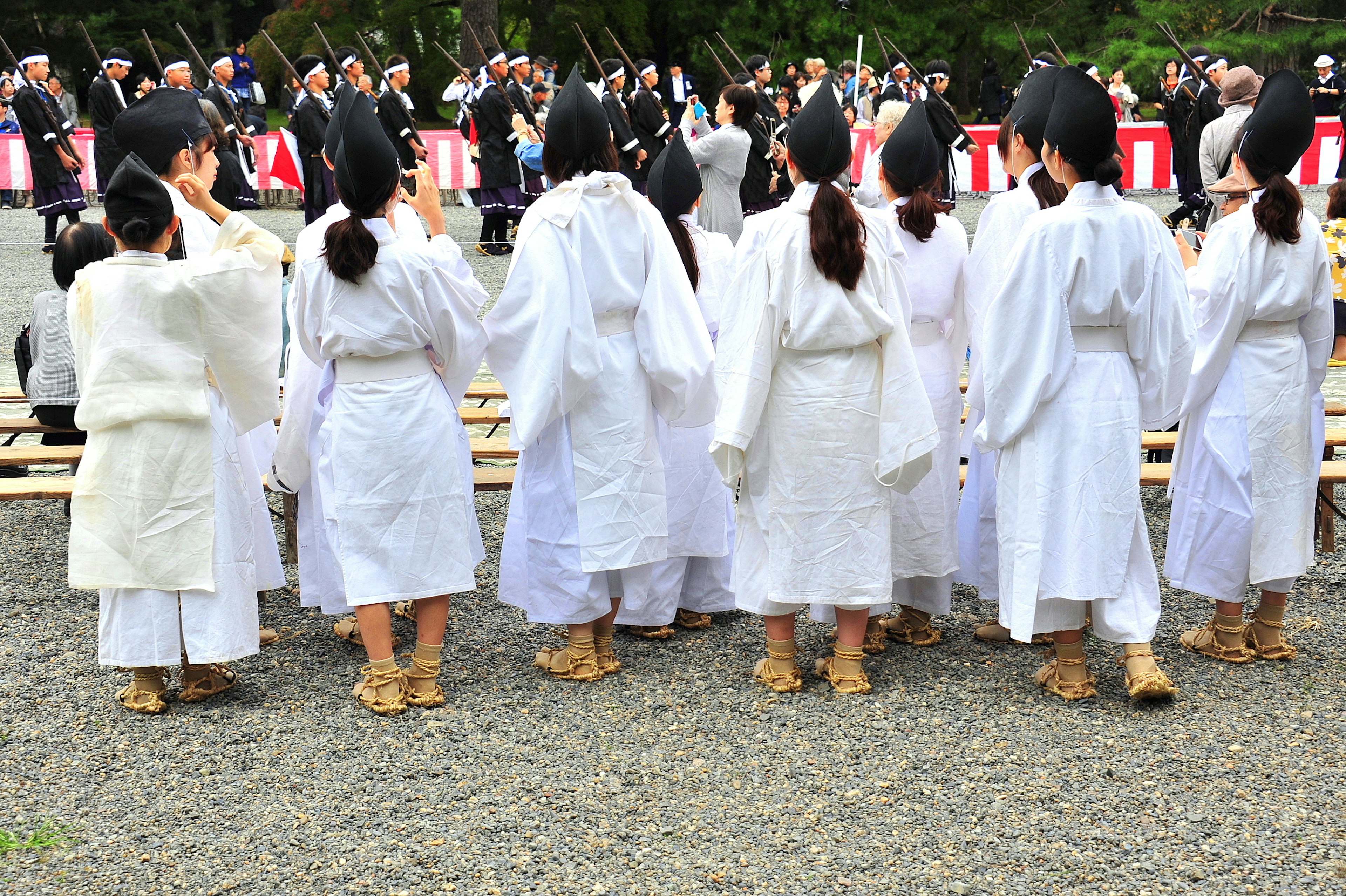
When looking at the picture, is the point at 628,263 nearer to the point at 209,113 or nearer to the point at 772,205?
the point at 209,113

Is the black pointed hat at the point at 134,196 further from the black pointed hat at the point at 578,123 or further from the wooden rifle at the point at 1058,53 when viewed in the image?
the wooden rifle at the point at 1058,53

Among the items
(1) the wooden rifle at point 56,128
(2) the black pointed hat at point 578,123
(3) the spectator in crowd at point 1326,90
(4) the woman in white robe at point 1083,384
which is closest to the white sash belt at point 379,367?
(2) the black pointed hat at point 578,123

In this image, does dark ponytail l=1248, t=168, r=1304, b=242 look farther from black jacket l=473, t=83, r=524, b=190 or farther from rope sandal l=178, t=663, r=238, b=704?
black jacket l=473, t=83, r=524, b=190

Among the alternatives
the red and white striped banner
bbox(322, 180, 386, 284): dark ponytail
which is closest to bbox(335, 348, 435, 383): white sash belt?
bbox(322, 180, 386, 284): dark ponytail

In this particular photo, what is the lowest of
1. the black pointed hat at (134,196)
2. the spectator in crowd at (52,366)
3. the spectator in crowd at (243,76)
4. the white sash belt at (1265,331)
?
the spectator in crowd at (52,366)

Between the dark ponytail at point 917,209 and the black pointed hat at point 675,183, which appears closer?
the dark ponytail at point 917,209

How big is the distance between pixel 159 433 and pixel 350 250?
0.71 m

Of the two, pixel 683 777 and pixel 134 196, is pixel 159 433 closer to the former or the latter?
pixel 134 196

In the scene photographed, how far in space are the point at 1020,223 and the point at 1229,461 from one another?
901mm

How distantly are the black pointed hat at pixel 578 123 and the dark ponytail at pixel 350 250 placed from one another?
0.63 metres

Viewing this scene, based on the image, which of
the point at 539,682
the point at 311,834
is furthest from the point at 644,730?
the point at 311,834

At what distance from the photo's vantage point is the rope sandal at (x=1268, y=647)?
3.86 m

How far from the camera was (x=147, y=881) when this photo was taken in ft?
8.97

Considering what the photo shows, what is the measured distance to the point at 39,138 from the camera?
12461 mm
